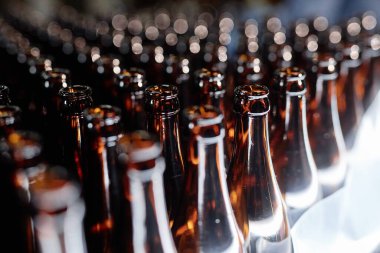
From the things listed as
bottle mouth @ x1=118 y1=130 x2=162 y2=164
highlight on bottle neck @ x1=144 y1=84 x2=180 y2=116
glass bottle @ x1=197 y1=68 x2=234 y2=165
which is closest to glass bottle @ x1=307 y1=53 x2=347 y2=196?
glass bottle @ x1=197 y1=68 x2=234 y2=165

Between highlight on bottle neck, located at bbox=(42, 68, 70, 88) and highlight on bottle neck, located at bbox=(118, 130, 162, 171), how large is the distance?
25 cm

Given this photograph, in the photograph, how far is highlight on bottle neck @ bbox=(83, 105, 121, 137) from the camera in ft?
1.24

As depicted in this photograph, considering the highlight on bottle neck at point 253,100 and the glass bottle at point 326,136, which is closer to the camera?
the highlight on bottle neck at point 253,100

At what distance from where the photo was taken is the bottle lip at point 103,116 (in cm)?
38

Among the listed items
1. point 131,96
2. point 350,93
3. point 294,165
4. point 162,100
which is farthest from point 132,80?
point 350,93

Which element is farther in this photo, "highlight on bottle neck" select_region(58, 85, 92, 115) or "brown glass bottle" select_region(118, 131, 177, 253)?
"highlight on bottle neck" select_region(58, 85, 92, 115)

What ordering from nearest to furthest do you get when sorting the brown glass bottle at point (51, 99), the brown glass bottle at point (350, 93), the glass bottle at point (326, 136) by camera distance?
the brown glass bottle at point (51, 99) < the glass bottle at point (326, 136) < the brown glass bottle at point (350, 93)

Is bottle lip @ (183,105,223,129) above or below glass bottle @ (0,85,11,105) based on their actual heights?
below

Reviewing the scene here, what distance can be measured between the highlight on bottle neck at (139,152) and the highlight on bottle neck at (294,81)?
0.24 metres

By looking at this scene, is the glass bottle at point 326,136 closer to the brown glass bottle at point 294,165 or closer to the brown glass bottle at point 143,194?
the brown glass bottle at point 294,165

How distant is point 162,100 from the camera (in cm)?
45

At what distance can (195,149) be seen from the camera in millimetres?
390

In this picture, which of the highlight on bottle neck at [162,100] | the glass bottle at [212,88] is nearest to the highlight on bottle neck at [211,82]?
the glass bottle at [212,88]

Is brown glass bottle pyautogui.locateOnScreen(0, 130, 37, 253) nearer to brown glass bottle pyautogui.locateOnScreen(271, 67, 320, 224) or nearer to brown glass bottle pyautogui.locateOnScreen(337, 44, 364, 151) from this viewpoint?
brown glass bottle pyautogui.locateOnScreen(271, 67, 320, 224)
